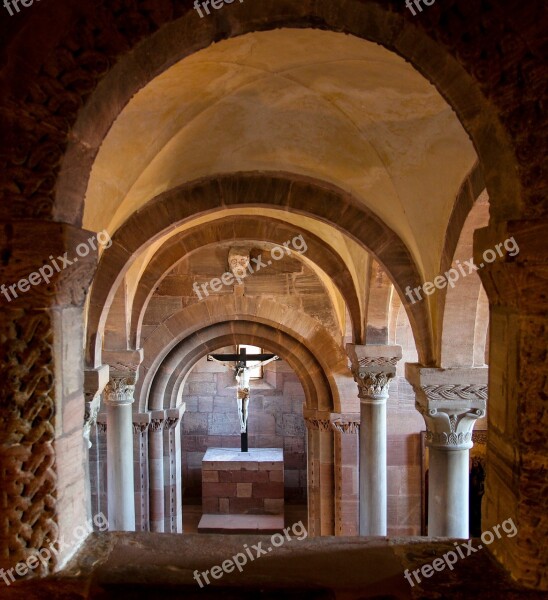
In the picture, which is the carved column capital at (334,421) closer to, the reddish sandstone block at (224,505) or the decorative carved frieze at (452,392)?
the reddish sandstone block at (224,505)

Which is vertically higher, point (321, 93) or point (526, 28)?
point (321, 93)

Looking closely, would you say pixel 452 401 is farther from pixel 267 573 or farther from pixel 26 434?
pixel 26 434

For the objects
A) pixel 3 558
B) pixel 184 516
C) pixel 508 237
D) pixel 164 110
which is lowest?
pixel 184 516

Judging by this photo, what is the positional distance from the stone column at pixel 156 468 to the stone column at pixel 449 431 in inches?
245

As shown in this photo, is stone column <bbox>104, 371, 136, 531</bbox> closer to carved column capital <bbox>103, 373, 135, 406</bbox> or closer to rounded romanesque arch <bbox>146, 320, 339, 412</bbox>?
carved column capital <bbox>103, 373, 135, 406</bbox>

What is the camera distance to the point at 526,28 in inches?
78.4

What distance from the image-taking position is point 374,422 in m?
7.44

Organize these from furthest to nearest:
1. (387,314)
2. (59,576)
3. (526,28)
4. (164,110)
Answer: (387,314), (164,110), (59,576), (526,28)

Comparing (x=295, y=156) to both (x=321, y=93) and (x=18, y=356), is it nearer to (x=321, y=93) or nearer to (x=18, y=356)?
(x=321, y=93)

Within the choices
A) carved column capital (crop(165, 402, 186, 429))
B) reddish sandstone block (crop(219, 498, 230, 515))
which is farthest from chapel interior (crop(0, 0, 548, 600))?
reddish sandstone block (crop(219, 498, 230, 515))

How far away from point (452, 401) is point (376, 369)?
7.65 ft

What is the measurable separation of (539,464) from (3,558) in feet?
6.41

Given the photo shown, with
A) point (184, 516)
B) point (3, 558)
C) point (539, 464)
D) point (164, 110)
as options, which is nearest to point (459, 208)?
point (164, 110)

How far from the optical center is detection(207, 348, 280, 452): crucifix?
13008mm
